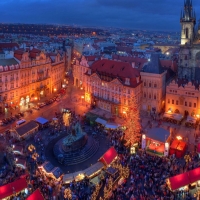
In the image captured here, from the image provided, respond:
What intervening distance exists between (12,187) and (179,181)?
20567 millimetres

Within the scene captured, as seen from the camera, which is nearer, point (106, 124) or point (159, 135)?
point (159, 135)

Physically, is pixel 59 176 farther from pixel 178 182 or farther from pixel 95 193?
pixel 178 182

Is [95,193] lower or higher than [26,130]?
lower

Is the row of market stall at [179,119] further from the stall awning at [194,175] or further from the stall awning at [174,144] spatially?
the stall awning at [194,175]

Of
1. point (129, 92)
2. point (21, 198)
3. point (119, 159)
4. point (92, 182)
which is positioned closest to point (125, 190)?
point (92, 182)

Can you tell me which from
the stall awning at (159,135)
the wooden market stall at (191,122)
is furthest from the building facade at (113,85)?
the stall awning at (159,135)

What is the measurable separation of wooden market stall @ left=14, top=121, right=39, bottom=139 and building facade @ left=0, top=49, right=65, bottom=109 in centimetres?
1582

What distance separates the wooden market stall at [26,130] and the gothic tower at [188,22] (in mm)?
43204

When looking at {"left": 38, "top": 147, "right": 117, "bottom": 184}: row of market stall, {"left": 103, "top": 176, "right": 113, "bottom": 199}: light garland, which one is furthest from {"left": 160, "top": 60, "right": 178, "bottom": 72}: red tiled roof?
{"left": 103, "top": 176, "right": 113, "bottom": 199}: light garland

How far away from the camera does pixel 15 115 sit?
56969 mm

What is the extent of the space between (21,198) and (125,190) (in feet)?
41.9

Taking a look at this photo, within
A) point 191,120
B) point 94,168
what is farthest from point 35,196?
point 191,120

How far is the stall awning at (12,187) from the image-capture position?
2972 centimetres

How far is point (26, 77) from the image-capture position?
6625 cm
